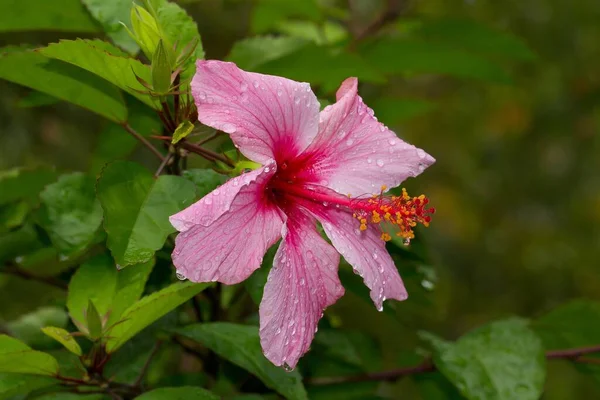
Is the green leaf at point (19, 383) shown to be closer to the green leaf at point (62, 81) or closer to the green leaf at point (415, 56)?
the green leaf at point (62, 81)

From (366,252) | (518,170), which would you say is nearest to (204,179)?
(366,252)

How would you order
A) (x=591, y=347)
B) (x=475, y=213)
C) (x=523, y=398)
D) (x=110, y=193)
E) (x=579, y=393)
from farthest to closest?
(x=475, y=213), (x=579, y=393), (x=591, y=347), (x=523, y=398), (x=110, y=193)

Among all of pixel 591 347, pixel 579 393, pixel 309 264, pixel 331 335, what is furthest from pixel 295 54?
pixel 579 393

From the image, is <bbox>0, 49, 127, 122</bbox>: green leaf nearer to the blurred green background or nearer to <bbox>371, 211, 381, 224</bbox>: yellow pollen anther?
<bbox>371, 211, 381, 224</bbox>: yellow pollen anther

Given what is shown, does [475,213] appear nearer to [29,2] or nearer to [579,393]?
[579,393]

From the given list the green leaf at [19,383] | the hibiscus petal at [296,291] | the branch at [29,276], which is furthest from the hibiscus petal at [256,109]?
the branch at [29,276]

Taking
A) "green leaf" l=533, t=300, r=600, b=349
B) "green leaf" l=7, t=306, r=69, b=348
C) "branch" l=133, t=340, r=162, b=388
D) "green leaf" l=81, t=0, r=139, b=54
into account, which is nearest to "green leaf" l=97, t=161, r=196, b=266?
"green leaf" l=81, t=0, r=139, b=54
